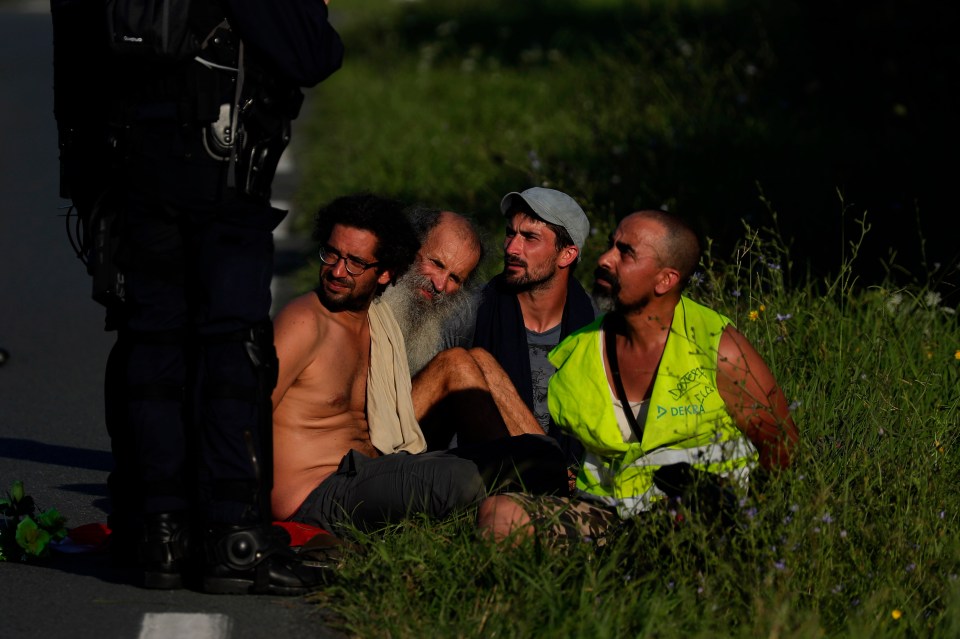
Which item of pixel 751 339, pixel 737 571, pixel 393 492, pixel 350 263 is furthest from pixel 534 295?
pixel 737 571

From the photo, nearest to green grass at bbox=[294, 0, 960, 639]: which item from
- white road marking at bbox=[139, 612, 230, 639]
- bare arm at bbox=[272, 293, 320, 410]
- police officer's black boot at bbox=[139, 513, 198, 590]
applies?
white road marking at bbox=[139, 612, 230, 639]

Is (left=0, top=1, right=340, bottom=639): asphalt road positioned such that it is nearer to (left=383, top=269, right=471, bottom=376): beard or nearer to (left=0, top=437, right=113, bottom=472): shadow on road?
(left=0, top=437, right=113, bottom=472): shadow on road

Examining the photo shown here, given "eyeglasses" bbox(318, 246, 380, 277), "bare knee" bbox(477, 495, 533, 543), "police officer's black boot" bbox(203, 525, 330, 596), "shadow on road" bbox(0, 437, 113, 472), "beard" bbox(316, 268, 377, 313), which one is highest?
"eyeglasses" bbox(318, 246, 380, 277)

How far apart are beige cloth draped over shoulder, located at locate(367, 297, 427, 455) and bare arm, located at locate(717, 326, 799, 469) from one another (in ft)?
4.40

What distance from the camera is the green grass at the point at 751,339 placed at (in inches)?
198

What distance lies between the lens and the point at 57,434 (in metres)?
8.05

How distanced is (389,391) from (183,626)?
1.41 m

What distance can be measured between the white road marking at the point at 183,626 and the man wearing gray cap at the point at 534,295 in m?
2.22

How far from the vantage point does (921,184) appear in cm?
1215

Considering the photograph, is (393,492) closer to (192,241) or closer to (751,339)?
(192,241)

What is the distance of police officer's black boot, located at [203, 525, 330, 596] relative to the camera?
5418 mm

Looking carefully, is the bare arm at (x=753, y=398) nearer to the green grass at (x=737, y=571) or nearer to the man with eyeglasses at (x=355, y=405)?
the green grass at (x=737, y=571)

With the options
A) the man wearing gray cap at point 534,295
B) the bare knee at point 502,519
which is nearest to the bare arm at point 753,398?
the bare knee at point 502,519

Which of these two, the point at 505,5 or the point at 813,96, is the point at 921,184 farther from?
the point at 505,5
